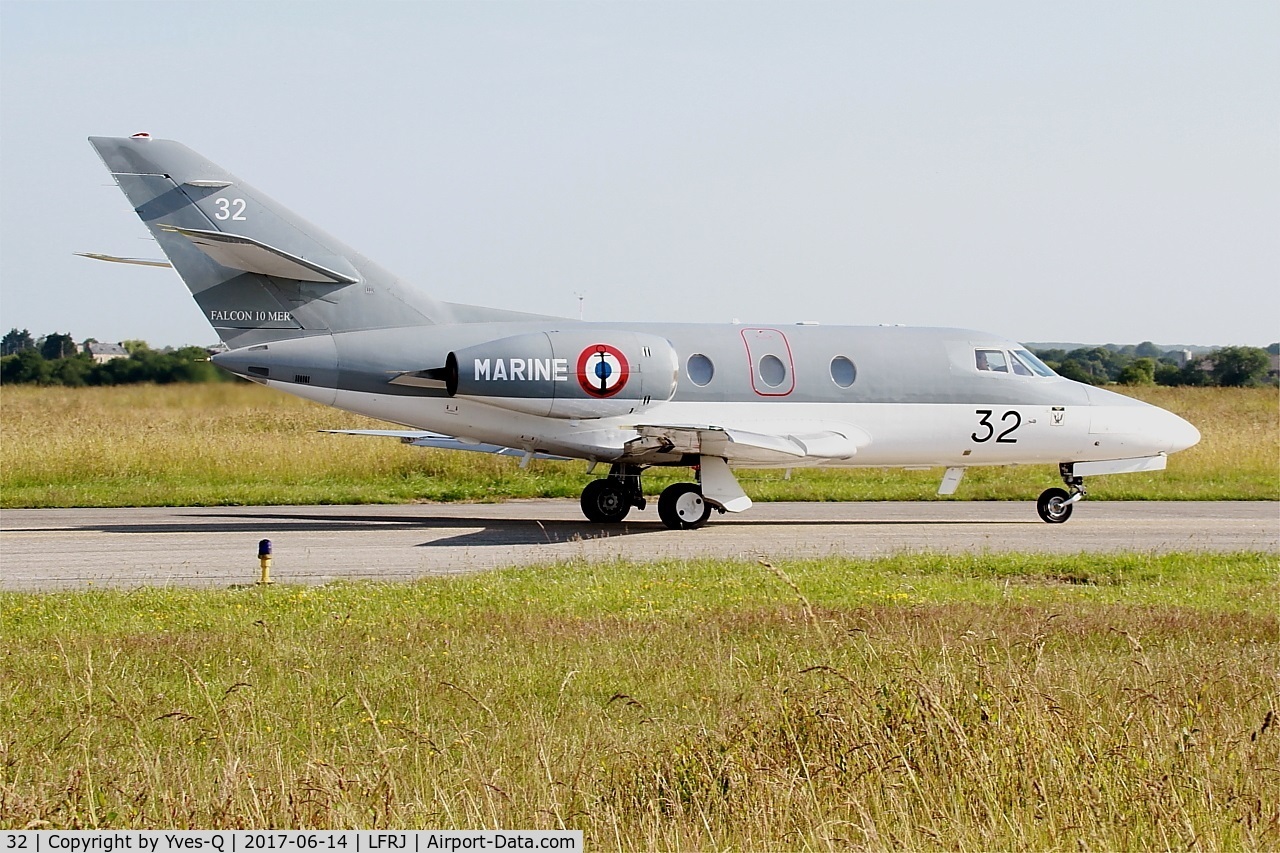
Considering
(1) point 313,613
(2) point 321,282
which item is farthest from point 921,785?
(2) point 321,282

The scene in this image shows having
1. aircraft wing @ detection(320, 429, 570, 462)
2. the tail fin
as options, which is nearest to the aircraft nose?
aircraft wing @ detection(320, 429, 570, 462)

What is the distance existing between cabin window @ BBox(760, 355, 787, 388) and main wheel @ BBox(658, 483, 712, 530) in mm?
1981

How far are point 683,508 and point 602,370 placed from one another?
2.48 m

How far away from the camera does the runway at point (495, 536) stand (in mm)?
15734

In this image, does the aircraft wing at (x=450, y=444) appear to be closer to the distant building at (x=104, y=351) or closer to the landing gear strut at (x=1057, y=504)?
the distant building at (x=104, y=351)

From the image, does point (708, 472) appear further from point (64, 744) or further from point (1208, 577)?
point (64, 744)

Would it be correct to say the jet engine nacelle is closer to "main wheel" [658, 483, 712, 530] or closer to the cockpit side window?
"main wheel" [658, 483, 712, 530]

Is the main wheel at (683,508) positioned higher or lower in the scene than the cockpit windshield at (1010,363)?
lower

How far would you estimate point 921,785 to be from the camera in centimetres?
641

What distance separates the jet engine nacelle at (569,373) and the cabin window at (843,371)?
2.68 meters

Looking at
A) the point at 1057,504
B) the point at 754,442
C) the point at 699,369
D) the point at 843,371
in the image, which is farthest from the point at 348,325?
the point at 1057,504

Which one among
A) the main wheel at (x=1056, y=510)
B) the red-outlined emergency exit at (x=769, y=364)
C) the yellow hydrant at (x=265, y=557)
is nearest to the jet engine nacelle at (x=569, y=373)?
the red-outlined emergency exit at (x=769, y=364)

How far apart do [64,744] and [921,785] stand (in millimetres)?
4457

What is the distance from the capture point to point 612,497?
21469 millimetres
